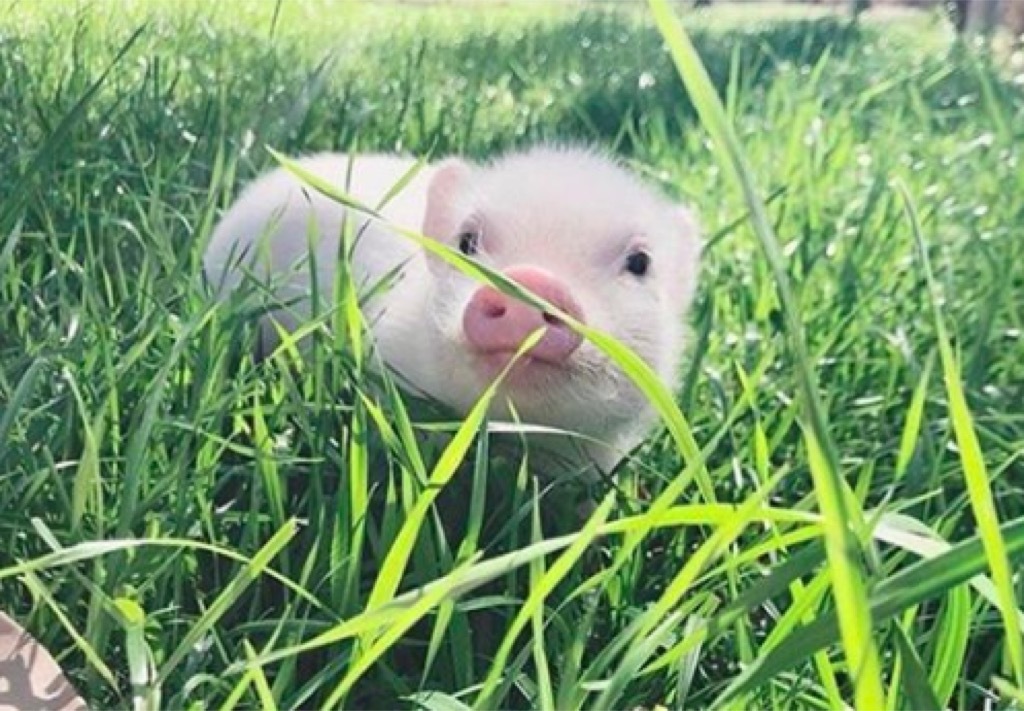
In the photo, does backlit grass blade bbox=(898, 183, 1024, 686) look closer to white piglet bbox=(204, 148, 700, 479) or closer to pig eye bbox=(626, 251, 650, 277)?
white piglet bbox=(204, 148, 700, 479)

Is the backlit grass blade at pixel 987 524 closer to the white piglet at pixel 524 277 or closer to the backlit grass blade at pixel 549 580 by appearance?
the backlit grass blade at pixel 549 580

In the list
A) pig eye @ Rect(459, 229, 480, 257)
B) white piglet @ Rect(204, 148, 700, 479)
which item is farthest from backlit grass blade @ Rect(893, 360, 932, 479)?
pig eye @ Rect(459, 229, 480, 257)

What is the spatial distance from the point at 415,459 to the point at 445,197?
0.56 m

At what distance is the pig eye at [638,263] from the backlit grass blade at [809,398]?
2.68 ft

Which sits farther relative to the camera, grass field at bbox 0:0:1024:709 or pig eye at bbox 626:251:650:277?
pig eye at bbox 626:251:650:277

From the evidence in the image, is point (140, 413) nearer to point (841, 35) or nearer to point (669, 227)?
point (669, 227)

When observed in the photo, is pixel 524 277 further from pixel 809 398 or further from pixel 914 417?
pixel 809 398

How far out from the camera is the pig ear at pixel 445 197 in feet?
5.12

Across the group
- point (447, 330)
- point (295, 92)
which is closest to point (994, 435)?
point (447, 330)

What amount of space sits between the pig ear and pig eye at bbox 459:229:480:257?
2.3 inches

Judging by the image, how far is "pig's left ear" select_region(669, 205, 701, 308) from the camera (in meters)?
1.68

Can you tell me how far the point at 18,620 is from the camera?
102cm

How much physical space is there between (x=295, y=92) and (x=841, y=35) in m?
2.71

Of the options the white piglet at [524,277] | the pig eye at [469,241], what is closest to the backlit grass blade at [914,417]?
the white piglet at [524,277]
